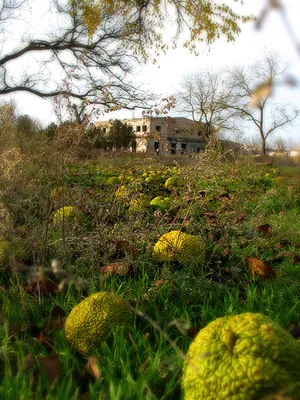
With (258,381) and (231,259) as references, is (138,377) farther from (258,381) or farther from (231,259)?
(231,259)

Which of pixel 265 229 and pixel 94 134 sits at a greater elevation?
pixel 94 134

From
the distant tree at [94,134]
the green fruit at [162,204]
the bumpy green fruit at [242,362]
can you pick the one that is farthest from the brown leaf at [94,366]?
the green fruit at [162,204]

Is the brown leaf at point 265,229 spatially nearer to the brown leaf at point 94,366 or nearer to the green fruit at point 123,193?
the green fruit at point 123,193

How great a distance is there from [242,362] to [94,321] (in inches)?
31.7

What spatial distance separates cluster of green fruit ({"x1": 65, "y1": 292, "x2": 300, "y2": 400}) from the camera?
1273 millimetres

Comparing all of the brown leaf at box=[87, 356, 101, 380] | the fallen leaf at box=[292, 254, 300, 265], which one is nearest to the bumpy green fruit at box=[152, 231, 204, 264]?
the fallen leaf at box=[292, 254, 300, 265]

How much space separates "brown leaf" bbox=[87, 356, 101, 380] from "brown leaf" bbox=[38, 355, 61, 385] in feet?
0.40

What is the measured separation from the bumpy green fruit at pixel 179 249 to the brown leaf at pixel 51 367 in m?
1.29

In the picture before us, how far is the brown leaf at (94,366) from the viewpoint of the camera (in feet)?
5.44

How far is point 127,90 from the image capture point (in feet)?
69.6

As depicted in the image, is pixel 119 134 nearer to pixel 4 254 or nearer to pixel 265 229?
pixel 265 229

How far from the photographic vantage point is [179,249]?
9.61 feet

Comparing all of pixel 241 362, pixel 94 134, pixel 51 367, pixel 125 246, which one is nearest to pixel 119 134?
pixel 94 134

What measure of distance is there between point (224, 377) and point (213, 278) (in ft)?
5.36
